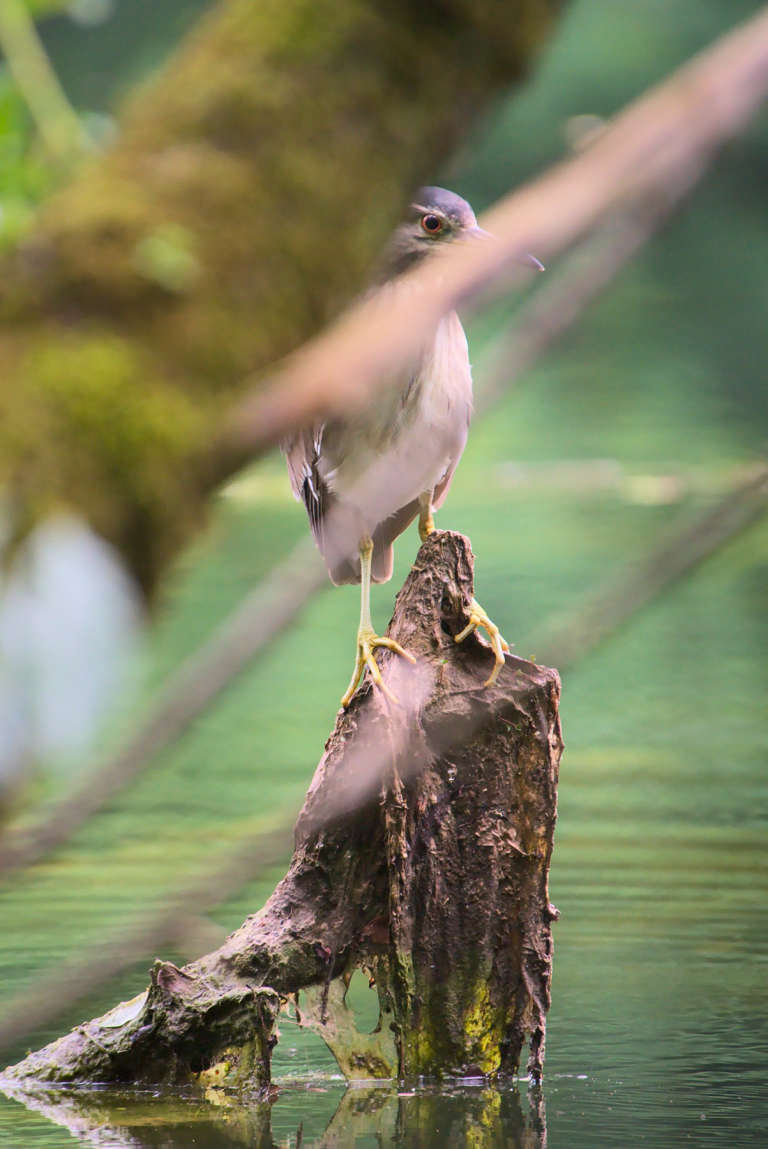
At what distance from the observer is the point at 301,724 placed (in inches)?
280

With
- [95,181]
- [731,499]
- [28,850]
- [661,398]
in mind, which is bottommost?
[28,850]

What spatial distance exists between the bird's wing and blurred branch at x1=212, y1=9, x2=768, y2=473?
103 inches

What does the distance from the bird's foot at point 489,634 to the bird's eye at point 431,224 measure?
75cm

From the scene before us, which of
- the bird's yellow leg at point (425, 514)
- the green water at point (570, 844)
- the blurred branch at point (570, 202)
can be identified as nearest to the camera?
the blurred branch at point (570, 202)

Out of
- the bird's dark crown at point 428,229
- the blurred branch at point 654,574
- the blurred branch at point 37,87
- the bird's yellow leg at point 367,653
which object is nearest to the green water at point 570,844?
the blurred branch at point 654,574

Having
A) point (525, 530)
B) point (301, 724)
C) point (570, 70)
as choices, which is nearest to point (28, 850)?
point (301, 724)

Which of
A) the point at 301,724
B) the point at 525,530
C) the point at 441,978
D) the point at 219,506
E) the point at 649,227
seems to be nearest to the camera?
the point at 649,227

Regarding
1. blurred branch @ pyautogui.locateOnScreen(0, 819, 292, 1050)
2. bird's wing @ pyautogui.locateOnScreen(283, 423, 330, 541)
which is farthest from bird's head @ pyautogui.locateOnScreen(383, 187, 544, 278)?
blurred branch @ pyautogui.locateOnScreen(0, 819, 292, 1050)

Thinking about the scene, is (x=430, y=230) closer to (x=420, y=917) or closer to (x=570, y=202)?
(x=420, y=917)

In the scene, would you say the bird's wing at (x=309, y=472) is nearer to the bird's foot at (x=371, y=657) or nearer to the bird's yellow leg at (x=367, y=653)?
the bird's yellow leg at (x=367, y=653)

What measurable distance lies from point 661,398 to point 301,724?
6485mm

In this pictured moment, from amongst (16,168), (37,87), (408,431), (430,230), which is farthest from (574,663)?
(430,230)

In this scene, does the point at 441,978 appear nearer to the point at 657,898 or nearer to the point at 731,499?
the point at 657,898

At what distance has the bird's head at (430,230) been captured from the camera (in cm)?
309
